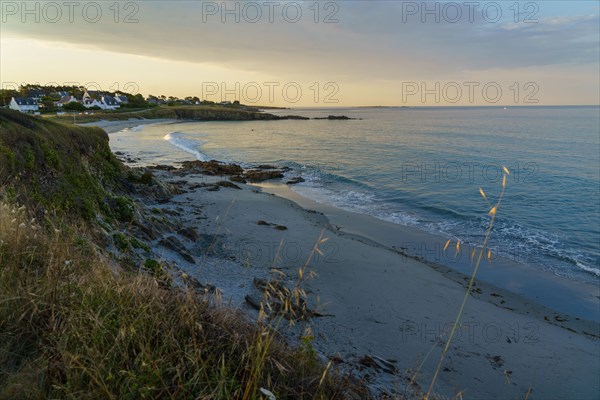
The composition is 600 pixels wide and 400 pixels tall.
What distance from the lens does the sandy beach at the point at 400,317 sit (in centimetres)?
673

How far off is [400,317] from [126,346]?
6.92m

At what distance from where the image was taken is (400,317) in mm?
8656

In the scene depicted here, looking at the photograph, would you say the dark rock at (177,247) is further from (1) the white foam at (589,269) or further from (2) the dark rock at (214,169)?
(2) the dark rock at (214,169)

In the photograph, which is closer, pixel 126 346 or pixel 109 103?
pixel 126 346

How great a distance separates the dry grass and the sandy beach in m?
0.91

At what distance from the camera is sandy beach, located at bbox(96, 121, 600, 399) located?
22.1 ft

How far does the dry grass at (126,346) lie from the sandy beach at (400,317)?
0.91 metres

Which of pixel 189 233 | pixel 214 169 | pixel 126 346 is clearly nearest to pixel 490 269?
pixel 189 233

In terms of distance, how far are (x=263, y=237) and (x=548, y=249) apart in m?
10.6

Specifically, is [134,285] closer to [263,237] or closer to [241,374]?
[241,374]

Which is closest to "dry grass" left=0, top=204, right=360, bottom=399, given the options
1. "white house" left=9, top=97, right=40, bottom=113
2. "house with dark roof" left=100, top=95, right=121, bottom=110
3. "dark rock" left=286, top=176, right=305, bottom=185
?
"dark rock" left=286, top=176, right=305, bottom=185

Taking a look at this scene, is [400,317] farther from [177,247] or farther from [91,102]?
[91,102]

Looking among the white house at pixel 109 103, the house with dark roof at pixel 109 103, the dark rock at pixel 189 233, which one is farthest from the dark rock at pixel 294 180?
the house with dark roof at pixel 109 103

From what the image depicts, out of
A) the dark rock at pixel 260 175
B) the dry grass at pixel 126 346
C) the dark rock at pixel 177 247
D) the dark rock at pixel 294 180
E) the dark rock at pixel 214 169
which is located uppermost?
the dark rock at pixel 214 169
